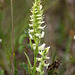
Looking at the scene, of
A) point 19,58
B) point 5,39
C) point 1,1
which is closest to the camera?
point 19,58

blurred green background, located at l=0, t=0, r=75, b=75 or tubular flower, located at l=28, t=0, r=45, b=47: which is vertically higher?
tubular flower, located at l=28, t=0, r=45, b=47

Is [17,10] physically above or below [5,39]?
above

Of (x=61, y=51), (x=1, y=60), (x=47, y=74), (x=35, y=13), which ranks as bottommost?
(x=61, y=51)

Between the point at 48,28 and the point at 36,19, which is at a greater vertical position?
the point at 36,19

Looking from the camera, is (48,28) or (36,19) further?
(48,28)

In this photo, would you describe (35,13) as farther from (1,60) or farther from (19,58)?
(1,60)

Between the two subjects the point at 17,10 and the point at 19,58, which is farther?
the point at 17,10

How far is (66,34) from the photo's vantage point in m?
3.96

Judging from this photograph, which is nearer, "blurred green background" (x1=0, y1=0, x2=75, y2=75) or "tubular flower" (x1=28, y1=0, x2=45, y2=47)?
"tubular flower" (x1=28, y1=0, x2=45, y2=47)

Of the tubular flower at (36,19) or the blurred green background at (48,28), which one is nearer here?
the tubular flower at (36,19)

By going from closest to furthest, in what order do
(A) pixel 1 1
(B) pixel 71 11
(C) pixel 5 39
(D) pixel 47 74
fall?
1. (D) pixel 47 74
2. (C) pixel 5 39
3. (A) pixel 1 1
4. (B) pixel 71 11

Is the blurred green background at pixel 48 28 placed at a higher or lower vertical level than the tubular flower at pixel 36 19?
lower

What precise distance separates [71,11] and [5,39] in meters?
1.88

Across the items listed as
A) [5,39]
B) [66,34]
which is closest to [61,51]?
[66,34]
